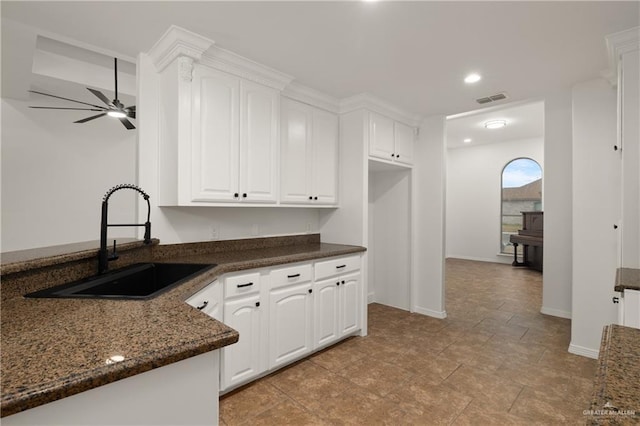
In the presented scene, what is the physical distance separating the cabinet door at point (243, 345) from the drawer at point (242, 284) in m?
0.05

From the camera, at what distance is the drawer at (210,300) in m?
1.69

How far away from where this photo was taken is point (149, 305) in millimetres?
1163

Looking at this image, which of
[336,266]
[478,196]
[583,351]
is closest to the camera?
[583,351]

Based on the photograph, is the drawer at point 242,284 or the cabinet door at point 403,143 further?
the cabinet door at point 403,143

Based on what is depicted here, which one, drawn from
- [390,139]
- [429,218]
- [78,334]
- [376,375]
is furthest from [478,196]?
[78,334]

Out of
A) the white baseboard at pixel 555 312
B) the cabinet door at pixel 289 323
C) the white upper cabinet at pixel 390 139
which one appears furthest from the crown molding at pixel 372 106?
the white baseboard at pixel 555 312

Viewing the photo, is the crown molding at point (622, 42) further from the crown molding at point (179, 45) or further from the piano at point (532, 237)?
the piano at point (532, 237)

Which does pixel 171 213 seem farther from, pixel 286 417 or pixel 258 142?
pixel 286 417

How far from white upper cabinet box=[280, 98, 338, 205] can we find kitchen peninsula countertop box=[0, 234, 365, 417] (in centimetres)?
151

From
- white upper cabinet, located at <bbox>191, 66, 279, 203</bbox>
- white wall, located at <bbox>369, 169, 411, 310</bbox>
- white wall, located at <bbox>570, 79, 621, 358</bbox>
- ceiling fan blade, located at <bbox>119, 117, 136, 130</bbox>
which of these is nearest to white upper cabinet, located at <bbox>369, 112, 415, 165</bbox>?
white wall, located at <bbox>369, 169, 411, 310</bbox>

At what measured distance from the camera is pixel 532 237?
600 cm

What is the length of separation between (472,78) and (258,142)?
1.98m

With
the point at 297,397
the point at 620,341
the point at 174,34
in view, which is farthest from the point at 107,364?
the point at 174,34

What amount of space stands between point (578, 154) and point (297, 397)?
313cm
